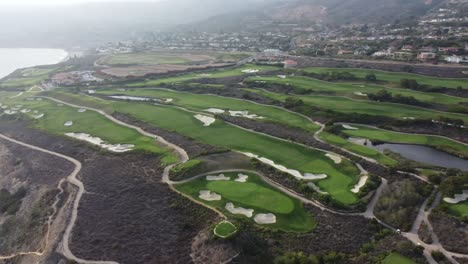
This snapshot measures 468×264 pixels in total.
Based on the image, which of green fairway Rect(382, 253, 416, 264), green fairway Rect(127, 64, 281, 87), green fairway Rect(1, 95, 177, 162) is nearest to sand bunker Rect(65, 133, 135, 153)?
green fairway Rect(1, 95, 177, 162)

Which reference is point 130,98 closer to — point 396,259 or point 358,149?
point 358,149

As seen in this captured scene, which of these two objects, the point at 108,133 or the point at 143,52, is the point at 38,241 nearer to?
the point at 108,133

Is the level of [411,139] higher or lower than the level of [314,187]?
lower

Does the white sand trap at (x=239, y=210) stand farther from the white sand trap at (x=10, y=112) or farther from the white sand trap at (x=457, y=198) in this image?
the white sand trap at (x=10, y=112)

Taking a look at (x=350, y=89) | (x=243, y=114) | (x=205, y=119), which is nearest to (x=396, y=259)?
(x=205, y=119)

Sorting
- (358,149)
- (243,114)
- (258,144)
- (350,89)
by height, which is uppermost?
(358,149)

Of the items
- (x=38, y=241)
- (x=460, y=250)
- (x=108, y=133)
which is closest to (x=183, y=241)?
(x=38, y=241)
